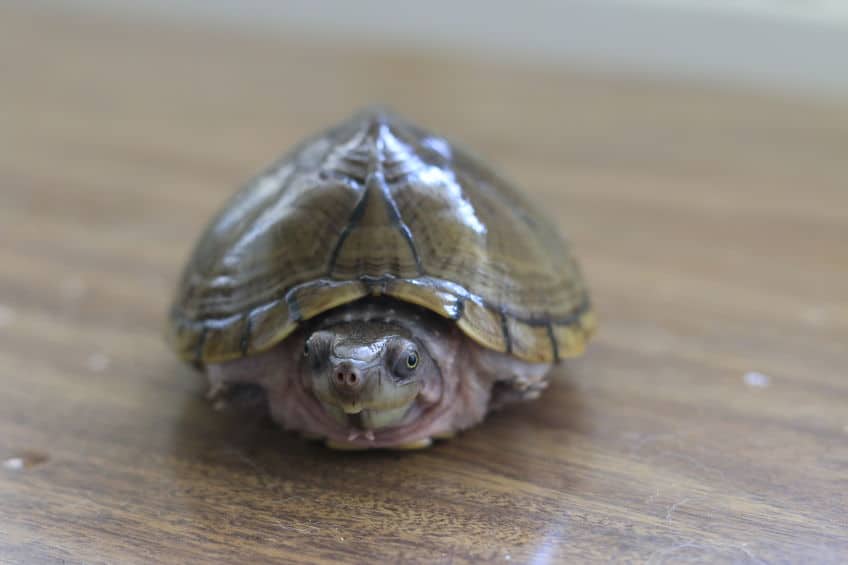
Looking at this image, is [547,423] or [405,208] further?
[547,423]

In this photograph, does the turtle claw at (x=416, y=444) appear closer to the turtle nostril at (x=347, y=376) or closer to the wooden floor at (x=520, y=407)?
the wooden floor at (x=520, y=407)

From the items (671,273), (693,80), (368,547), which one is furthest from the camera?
(693,80)

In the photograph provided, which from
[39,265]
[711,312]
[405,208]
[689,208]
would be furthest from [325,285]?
[689,208]

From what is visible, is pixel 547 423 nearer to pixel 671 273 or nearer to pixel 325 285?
pixel 325 285

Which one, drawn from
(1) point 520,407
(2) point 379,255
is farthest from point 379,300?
(1) point 520,407

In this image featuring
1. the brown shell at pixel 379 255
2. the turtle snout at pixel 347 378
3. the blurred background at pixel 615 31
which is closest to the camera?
the turtle snout at pixel 347 378

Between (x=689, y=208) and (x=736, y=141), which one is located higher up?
(x=736, y=141)

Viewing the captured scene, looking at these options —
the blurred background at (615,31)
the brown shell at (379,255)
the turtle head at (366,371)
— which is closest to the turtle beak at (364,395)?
the turtle head at (366,371)
